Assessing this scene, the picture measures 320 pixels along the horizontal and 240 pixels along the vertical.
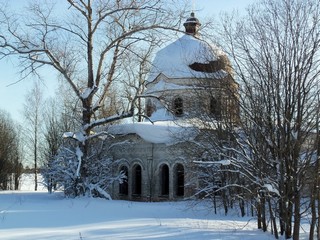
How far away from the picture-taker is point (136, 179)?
101 ft

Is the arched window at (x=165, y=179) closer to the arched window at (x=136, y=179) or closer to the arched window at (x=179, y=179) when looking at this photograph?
the arched window at (x=179, y=179)

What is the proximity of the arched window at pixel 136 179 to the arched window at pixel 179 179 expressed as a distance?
9.77 ft

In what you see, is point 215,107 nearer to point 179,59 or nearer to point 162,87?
point 162,87

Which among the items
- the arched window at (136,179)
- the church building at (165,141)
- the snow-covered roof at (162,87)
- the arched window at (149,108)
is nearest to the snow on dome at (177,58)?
the church building at (165,141)

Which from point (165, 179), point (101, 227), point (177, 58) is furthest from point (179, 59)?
point (101, 227)

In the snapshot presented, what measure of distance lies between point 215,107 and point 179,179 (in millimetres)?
12701

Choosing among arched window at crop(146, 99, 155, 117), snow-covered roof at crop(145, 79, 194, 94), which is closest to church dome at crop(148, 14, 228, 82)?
snow-covered roof at crop(145, 79, 194, 94)

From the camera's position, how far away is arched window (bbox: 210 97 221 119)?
16.0 meters

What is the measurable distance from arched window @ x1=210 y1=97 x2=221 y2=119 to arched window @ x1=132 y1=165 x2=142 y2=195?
13897mm

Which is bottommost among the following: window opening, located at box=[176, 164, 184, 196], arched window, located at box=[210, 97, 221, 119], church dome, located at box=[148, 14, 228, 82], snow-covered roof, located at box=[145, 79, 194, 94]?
window opening, located at box=[176, 164, 184, 196]

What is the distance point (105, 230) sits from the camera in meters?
10.8

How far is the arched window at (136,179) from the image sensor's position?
30406 millimetres

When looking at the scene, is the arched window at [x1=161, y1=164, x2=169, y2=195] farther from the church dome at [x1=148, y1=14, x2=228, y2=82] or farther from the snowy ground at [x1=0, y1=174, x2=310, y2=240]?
the snowy ground at [x1=0, y1=174, x2=310, y2=240]

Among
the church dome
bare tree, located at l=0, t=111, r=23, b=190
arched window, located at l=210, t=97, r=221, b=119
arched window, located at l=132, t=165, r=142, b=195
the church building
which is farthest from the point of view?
bare tree, located at l=0, t=111, r=23, b=190
